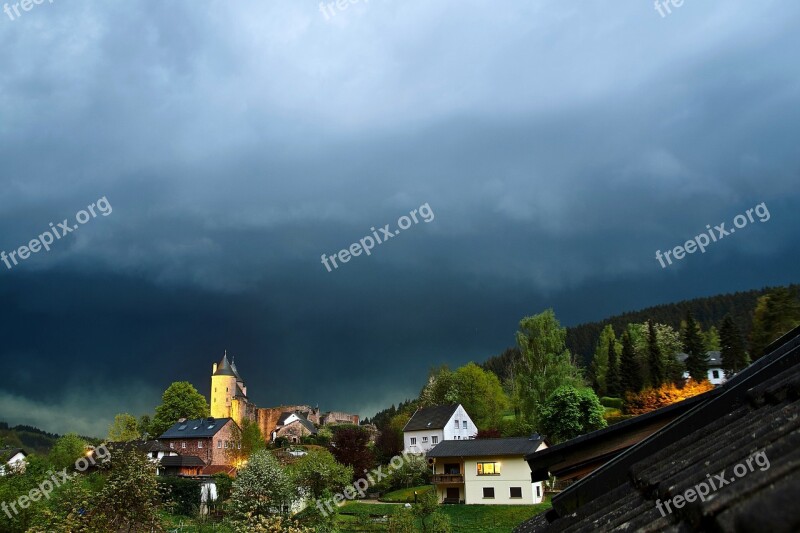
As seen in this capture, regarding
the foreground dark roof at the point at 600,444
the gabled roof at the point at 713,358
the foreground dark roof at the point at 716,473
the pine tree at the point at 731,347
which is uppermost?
the gabled roof at the point at 713,358

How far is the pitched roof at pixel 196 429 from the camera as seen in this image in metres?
91.2

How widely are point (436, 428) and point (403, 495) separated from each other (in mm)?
22034

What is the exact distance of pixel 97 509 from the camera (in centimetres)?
2178

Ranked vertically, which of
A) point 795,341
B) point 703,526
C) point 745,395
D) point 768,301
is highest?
point 768,301

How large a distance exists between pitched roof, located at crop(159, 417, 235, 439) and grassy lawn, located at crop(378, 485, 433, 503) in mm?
38243

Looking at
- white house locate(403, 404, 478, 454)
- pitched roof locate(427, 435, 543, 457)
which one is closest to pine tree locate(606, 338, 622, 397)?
white house locate(403, 404, 478, 454)

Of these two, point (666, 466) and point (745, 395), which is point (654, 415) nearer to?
point (745, 395)

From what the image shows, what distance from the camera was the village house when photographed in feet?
294

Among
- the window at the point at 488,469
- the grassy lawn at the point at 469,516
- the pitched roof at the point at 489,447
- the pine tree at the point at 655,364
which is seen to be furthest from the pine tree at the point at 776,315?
the grassy lawn at the point at 469,516

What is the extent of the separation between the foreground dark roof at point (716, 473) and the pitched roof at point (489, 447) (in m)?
51.3

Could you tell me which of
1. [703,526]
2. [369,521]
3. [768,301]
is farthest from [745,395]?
[768,301]

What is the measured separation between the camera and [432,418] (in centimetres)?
8788

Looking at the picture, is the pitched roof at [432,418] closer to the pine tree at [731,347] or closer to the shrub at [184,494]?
the shrub at [184,494]

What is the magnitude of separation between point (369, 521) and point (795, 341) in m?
44.1
